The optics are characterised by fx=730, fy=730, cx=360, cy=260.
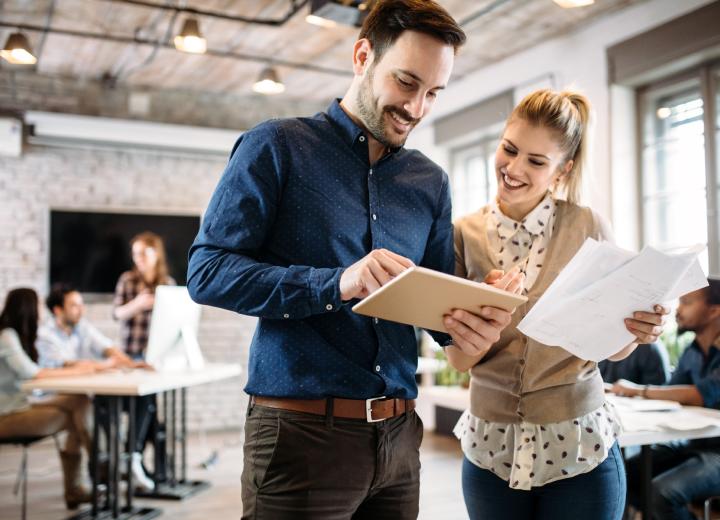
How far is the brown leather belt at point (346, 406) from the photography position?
1.25 metres

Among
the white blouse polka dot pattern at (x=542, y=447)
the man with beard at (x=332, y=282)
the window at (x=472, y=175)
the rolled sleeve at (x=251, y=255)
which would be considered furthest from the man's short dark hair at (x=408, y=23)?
the window at (x=472, y=175)

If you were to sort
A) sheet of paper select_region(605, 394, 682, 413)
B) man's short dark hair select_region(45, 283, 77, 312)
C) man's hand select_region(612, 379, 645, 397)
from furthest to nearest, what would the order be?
man's short dark hair select_region(45, 283, 77, 312)
man's hand select_region(612, 379, 645, 397)
sheet of paper select_region(605, 394, 682, 413)

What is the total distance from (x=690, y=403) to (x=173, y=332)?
8.69ft

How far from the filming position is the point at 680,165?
4.79 m

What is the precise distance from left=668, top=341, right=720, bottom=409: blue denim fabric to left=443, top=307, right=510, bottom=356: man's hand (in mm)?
2247

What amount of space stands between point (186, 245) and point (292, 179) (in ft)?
19.3

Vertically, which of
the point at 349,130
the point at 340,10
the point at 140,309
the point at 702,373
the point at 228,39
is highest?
the point at 228,39

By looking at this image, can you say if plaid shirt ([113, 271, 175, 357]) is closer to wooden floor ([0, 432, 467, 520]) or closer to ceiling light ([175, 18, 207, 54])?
wooden floor ([0, 432, 467, 520])

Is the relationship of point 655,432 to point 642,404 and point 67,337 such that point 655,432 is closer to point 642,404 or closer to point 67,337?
point 642,404

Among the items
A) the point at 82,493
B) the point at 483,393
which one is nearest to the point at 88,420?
the point at 82,493

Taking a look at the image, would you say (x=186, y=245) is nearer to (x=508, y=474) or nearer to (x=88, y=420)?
(x=88, y=420)

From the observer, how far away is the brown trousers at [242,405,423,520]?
1208mm

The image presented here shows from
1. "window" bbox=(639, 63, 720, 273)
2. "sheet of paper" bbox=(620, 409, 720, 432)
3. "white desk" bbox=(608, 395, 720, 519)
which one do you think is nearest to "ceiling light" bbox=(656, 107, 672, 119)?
"window" bbox=(639, 63, 720, 273)

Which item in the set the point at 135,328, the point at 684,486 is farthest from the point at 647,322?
the point at 135,328
